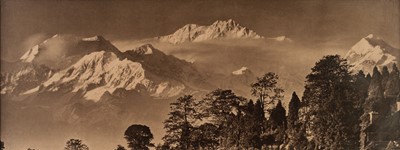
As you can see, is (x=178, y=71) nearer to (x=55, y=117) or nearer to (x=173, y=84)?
(x=173, y=84)

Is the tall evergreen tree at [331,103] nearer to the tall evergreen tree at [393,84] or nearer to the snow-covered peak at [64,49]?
the tall evergreen tree at [393,84]

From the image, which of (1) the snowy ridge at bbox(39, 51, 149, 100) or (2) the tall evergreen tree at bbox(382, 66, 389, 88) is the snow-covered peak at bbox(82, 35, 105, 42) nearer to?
(1) the snowy ridge at bbox(39, 51, 149, 100)

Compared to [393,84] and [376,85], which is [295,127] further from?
[393,84]

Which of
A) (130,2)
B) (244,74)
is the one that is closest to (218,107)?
(244,74)

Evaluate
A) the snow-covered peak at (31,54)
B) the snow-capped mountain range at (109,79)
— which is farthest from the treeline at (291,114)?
the snow-covered peak at (31,54)

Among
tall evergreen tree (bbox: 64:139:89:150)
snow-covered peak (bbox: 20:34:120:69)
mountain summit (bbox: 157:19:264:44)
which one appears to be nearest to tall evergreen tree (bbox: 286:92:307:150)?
mountain summit (bbox: 157:19:264:44)
